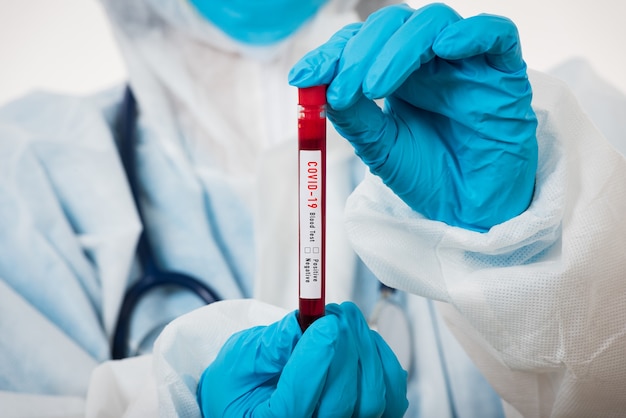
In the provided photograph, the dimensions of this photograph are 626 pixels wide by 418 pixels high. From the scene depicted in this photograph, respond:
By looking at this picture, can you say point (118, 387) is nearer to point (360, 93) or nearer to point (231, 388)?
point (231, 388)

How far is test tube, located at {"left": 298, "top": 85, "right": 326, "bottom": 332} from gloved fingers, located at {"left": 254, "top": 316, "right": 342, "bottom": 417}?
32 mm

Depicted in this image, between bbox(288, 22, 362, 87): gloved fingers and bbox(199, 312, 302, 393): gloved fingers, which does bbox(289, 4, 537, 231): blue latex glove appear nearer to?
bbox(288, 22, 362, 87): gloved fingers

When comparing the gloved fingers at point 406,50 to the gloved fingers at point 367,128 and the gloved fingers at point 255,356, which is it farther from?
the gloved fingers at point 255,356

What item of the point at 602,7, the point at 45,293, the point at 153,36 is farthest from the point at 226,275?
the point at 602,7

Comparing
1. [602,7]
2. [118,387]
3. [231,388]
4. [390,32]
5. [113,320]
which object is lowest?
[113,320]

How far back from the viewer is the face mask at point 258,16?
1.36 m

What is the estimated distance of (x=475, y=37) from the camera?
0.69 m

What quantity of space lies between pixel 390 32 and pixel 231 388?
0.42 meters

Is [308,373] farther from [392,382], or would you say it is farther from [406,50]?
[406,50]

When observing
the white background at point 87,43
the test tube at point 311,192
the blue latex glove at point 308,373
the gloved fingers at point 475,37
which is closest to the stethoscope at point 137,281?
the white background at point 87,43

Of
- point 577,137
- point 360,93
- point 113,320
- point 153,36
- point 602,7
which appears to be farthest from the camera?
point 602,7

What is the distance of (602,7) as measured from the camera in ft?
5.19

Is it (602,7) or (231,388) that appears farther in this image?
(602,7)

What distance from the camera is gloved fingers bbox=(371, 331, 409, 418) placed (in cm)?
76
